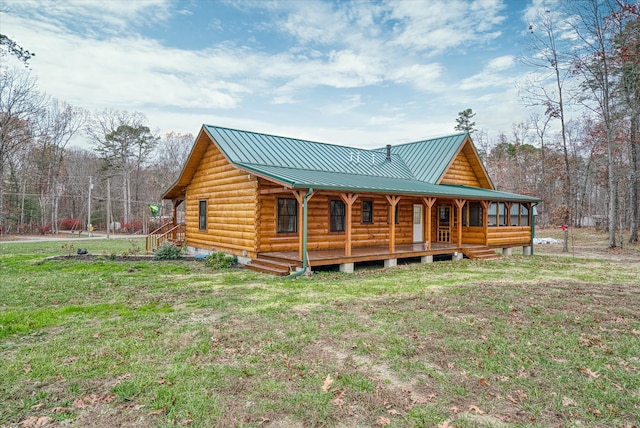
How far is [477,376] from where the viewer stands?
412 centimetres

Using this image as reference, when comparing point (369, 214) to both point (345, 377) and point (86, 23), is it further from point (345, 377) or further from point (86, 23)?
point (86, 23)

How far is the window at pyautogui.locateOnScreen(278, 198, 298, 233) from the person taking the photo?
42.8ft

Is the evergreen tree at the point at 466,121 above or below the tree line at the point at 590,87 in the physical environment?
above

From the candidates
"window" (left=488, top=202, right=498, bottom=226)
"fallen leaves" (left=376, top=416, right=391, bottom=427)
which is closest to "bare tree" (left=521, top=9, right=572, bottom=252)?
"window" (left=488, top=202, right=498, bottom=226)

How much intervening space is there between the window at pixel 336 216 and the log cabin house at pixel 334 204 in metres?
0.04

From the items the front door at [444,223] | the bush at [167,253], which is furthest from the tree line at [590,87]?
the bush at [167,253]

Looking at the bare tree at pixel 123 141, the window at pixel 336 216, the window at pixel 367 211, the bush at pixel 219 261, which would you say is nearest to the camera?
the bush at pixel 219 261

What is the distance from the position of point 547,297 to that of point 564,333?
281 centimetres

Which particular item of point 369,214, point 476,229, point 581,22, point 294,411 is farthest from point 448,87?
point 294,411

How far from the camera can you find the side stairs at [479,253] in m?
15.4

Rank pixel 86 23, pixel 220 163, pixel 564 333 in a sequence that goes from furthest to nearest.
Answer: pixel 86 23 → pixel 220 163 → pixel 564 333

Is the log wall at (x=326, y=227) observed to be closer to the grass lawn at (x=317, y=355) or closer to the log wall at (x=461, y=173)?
the log wall at (x=461, y=173)

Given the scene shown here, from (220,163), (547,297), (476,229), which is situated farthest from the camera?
(476,229)

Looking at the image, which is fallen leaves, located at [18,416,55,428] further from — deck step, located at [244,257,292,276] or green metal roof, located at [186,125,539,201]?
green metal roof, located at [186,125,539,201]
